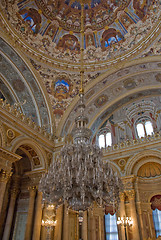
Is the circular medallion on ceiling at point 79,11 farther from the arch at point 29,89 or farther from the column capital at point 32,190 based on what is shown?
the column capital at point 32,190

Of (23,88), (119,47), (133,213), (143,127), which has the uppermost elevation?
(119,47)

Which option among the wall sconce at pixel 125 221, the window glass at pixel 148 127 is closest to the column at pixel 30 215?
the wall sconce at pixel 125 221

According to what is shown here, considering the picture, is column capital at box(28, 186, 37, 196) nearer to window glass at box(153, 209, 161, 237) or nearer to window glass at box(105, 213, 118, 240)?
window glass at box(105, 213, 118, 240)

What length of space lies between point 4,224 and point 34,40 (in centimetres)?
1300

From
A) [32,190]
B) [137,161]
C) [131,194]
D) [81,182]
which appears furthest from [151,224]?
[81,182]

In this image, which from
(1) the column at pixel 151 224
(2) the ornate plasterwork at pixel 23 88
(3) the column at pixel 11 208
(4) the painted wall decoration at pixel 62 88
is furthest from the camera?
(4) the painted wall decoration at pixel 62 88

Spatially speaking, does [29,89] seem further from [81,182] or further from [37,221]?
[81,182]

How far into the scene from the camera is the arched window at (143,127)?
1545 cm

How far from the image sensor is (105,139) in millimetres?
16828

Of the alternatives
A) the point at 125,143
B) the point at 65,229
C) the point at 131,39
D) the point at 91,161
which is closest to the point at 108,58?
the point at 131,39

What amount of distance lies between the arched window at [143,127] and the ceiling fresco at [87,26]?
5.22m

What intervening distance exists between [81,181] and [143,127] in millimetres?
10747

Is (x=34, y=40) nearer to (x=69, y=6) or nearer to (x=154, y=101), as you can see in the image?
(x=69, y=6)

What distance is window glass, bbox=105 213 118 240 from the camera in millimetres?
12916
